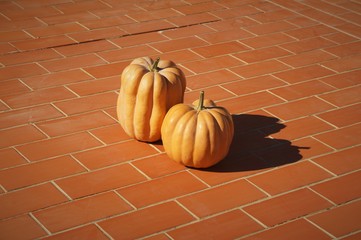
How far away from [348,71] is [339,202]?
1756 mm

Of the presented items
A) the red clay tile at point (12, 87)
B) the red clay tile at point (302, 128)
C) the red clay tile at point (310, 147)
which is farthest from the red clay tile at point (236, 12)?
the red clay tile at point (310, 147)

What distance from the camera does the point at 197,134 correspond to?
12.3 ft

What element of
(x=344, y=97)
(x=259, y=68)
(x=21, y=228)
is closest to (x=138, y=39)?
(x=259, y=68)

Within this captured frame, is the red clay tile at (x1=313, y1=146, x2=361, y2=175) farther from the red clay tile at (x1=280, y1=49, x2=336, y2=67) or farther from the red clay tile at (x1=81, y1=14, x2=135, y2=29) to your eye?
the red clay tile at (x1=81, y1=14, x2=135, y2=29)

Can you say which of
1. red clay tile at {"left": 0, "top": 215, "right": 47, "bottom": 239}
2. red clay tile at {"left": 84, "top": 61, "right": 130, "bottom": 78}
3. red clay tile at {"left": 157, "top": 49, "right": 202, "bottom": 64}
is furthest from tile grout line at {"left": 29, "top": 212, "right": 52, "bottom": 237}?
red clay tile at {"left": 157, "top": 49, "right": 202, "bottom": 64}

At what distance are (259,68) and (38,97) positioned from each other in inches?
61.1

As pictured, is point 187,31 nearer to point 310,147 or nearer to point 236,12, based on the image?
point 236,12

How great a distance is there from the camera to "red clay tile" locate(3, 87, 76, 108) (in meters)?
4.54

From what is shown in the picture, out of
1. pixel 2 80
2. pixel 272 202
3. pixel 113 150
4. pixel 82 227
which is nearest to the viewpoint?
pixel 82 227

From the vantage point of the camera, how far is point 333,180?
3.86m

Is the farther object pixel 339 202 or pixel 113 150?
pixel 113 150

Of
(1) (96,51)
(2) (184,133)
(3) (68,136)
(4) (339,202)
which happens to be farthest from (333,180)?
(1) (96,51)

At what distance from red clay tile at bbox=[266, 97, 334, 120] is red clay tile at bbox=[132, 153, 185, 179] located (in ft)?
2.90

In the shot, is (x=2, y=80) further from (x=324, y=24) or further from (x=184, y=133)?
(x=324, y=24)
